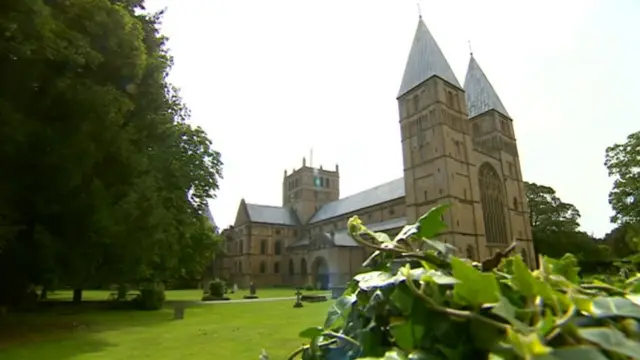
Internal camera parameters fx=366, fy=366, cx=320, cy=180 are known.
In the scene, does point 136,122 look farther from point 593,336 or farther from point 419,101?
point 419,101

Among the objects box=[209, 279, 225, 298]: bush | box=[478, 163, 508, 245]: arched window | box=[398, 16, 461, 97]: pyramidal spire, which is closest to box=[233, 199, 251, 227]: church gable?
box=[209, 279, 225, 298]: bush

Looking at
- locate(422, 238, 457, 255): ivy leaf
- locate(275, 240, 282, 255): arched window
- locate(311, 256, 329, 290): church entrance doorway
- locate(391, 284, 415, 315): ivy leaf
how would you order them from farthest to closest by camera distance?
locate(275, 240, 282, 255): arched window, locate(311, 256, 329, 290): church entrance doorway, locate(422, 238, 457, 255): ivy leaf, locate(391, 284, 415, 315): ivy leaf

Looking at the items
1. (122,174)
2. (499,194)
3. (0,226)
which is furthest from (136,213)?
(499,194)

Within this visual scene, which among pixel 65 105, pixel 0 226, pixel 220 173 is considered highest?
pixel 220 173

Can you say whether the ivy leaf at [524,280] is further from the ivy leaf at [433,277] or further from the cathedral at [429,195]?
the cathedral at [429,195]

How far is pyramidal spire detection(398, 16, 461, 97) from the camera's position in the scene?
40.8 meters

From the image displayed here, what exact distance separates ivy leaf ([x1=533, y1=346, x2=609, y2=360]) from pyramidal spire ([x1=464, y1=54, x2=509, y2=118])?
5195cm

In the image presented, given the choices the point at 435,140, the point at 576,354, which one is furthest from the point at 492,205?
the point at 576,354

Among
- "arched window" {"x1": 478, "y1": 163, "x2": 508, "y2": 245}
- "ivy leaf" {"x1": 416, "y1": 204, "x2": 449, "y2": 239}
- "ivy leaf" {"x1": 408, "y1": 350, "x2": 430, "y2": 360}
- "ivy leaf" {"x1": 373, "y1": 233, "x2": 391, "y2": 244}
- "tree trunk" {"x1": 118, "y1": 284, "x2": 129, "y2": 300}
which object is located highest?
"arched window" {"x1": 478, "y1": 163, "x2": 508, "y2": 245}

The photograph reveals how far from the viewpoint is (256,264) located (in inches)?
2376

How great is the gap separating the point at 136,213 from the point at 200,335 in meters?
4.53

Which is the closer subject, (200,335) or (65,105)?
(65,105)

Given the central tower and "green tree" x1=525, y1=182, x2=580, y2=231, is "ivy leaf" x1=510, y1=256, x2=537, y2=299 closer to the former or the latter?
the central tower

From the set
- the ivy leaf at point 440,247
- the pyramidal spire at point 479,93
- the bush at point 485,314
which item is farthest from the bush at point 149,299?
Answer: the pyramidal spire at point 479,93
